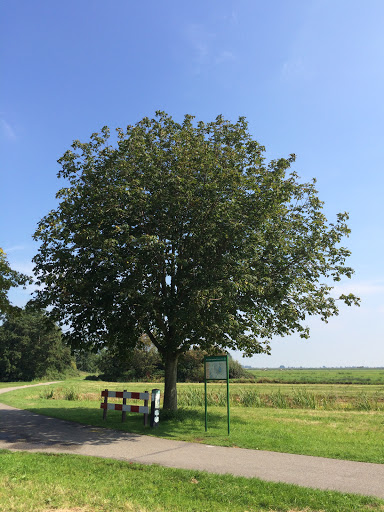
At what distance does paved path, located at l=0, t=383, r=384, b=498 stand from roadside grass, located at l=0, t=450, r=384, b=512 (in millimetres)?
737

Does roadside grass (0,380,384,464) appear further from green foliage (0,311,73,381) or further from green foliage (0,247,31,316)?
green foliage (0,311,73,381)

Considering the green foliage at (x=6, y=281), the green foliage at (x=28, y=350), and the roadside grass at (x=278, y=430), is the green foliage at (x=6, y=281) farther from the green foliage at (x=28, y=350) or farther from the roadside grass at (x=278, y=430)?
the green foliage at (x=28, y=350)

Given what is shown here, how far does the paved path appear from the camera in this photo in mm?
7359

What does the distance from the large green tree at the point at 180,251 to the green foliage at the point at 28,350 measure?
4851 centimetres

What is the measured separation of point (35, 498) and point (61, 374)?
62.0m

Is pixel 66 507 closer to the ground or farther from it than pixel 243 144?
closer to the ground

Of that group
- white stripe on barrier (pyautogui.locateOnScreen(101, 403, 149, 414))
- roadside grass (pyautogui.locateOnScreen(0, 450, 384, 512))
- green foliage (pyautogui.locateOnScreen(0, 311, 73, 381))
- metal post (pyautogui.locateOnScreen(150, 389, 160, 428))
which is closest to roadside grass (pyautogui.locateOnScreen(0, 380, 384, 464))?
metal post (pyautogui.locateOnScreen(150, 389, 160, 428))

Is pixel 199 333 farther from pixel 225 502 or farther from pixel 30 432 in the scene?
pixel 225 502

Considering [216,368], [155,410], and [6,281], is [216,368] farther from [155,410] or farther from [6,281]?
[6,281]

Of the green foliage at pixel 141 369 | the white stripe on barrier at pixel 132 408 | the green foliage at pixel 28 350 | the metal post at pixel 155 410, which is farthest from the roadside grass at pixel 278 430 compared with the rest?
the green foliage at pixel 28 350

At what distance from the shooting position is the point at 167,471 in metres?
7.62

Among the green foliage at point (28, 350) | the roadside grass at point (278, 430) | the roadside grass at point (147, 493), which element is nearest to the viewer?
the roadside grass at point (147, 493)

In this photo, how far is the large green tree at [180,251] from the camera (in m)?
13.5

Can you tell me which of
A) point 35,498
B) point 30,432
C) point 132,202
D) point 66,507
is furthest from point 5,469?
point 132,202
